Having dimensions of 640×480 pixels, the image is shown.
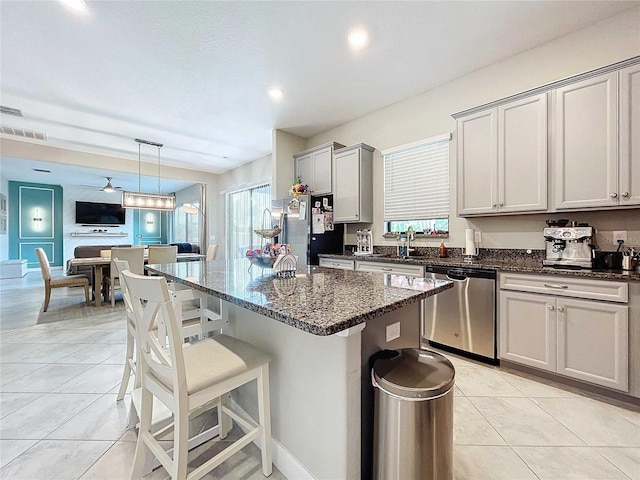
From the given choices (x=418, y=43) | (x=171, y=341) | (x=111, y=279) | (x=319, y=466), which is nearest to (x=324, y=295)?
(x=171, y=341)

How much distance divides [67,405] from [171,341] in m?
1.72

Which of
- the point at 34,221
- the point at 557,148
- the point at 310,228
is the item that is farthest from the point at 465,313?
the point at 34,221

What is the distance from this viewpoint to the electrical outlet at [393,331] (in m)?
1.31

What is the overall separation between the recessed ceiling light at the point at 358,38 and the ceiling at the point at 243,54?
0.08 metres

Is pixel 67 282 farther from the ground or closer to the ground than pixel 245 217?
closer to the ground

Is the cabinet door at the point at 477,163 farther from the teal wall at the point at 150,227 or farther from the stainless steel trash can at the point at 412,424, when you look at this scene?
the teal wall at the point at 150,227

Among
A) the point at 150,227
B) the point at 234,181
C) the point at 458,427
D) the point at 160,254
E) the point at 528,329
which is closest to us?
the point at 458,427

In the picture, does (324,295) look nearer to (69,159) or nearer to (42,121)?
(42,121)

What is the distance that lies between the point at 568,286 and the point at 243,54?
3356 mm

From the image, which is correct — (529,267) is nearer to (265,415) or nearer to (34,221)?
(265,415)

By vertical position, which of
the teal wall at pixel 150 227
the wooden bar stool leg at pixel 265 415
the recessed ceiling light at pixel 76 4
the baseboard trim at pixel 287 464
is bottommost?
the baseboard trim at pixel 287 464

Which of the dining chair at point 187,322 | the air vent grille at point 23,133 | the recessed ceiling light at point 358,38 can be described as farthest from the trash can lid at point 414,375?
the air vent grille at point 23,133

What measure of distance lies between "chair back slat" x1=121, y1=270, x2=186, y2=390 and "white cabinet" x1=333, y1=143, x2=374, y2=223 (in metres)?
2.96

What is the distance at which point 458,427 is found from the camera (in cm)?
168
